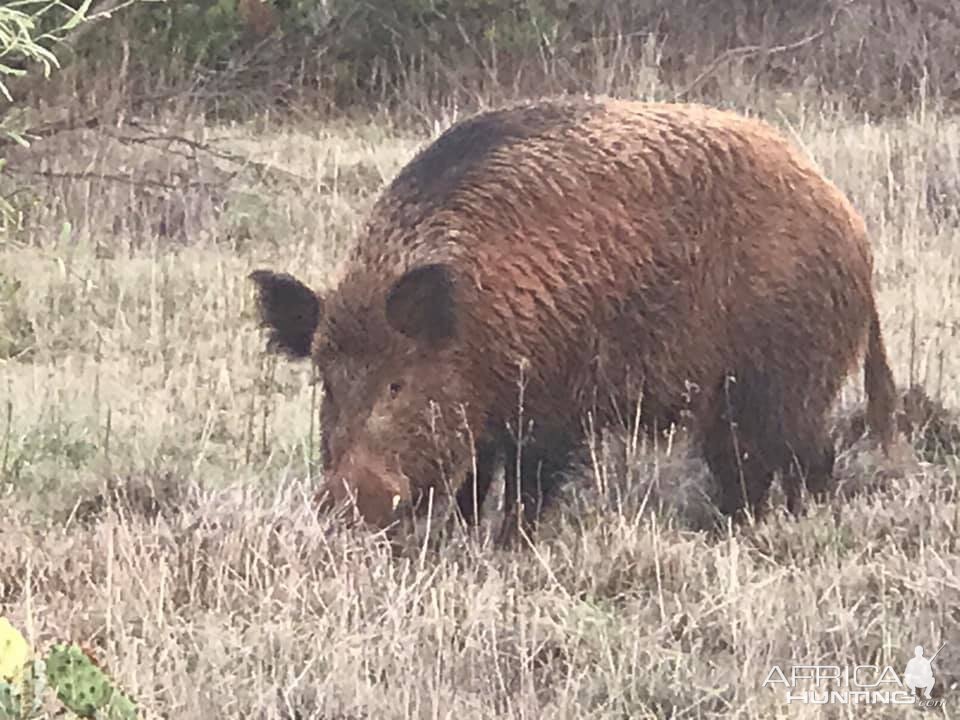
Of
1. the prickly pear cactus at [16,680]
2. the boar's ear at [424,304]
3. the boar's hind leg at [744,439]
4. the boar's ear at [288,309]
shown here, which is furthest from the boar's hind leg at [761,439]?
the prickly pear cactus at [16,680]

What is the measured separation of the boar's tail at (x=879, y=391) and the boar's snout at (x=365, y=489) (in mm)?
1855

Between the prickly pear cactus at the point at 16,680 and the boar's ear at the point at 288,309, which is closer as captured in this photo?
the prickly pear cactus at the point at 16,680

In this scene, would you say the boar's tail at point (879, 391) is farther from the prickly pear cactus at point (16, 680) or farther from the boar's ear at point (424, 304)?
the prickly pear cactus at point (16, 680)

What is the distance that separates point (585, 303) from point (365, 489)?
1.00 m

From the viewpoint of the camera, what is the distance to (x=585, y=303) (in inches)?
216

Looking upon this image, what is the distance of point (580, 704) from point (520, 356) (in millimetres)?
1671

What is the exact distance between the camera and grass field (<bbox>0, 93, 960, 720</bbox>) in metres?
4.02

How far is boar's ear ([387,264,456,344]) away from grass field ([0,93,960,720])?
0.61 meters

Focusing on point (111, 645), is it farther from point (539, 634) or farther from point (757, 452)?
point (757, 452)

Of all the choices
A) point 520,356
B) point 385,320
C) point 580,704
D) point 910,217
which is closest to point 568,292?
point 520,356

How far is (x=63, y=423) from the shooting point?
6.47 metres

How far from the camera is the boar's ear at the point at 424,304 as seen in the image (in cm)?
507

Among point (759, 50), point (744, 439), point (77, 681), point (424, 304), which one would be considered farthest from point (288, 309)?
point (759, 50)

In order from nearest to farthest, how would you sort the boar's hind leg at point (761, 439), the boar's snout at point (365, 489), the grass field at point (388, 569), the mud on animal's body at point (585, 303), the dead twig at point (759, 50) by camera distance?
the grass field at point (388, 569)
the boar's snout at point (365, 489)
the mud on animal's body at point (585, 303)
the boar's hind leg at point (761, 439)
the dead twig at point (759, 50)
